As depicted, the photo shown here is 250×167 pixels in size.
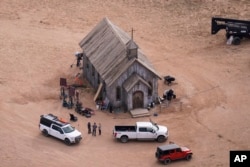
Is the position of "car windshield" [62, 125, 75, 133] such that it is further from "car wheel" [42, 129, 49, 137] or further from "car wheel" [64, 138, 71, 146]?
"car wheel" [42, 129, 49, 137]

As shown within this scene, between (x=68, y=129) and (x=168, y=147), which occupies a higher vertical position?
(x=68, y=129)

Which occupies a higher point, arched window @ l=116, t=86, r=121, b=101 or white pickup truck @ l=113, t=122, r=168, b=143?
arched window @ l=116, t=86, r=121, b=101

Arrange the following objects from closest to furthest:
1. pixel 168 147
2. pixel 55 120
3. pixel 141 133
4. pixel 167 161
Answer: pixel 167 161 → pixel 168 147 → pixel 141 133 → pixel 55 120

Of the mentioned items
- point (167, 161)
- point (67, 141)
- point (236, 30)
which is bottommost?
point (167, 161)

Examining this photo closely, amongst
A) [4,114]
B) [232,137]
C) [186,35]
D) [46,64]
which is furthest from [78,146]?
[186,35]

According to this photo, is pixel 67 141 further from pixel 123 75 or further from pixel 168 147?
pixel 123 75

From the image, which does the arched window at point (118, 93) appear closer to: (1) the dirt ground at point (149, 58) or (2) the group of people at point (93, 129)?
(1) the dirt ground at point (149, 58)

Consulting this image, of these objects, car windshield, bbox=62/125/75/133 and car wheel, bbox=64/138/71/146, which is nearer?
car wheel, bbox=64/138/71/146

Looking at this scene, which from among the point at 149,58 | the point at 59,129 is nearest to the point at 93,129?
the point at 59,129

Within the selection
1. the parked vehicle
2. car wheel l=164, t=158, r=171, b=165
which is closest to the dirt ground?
the parked vehicle
